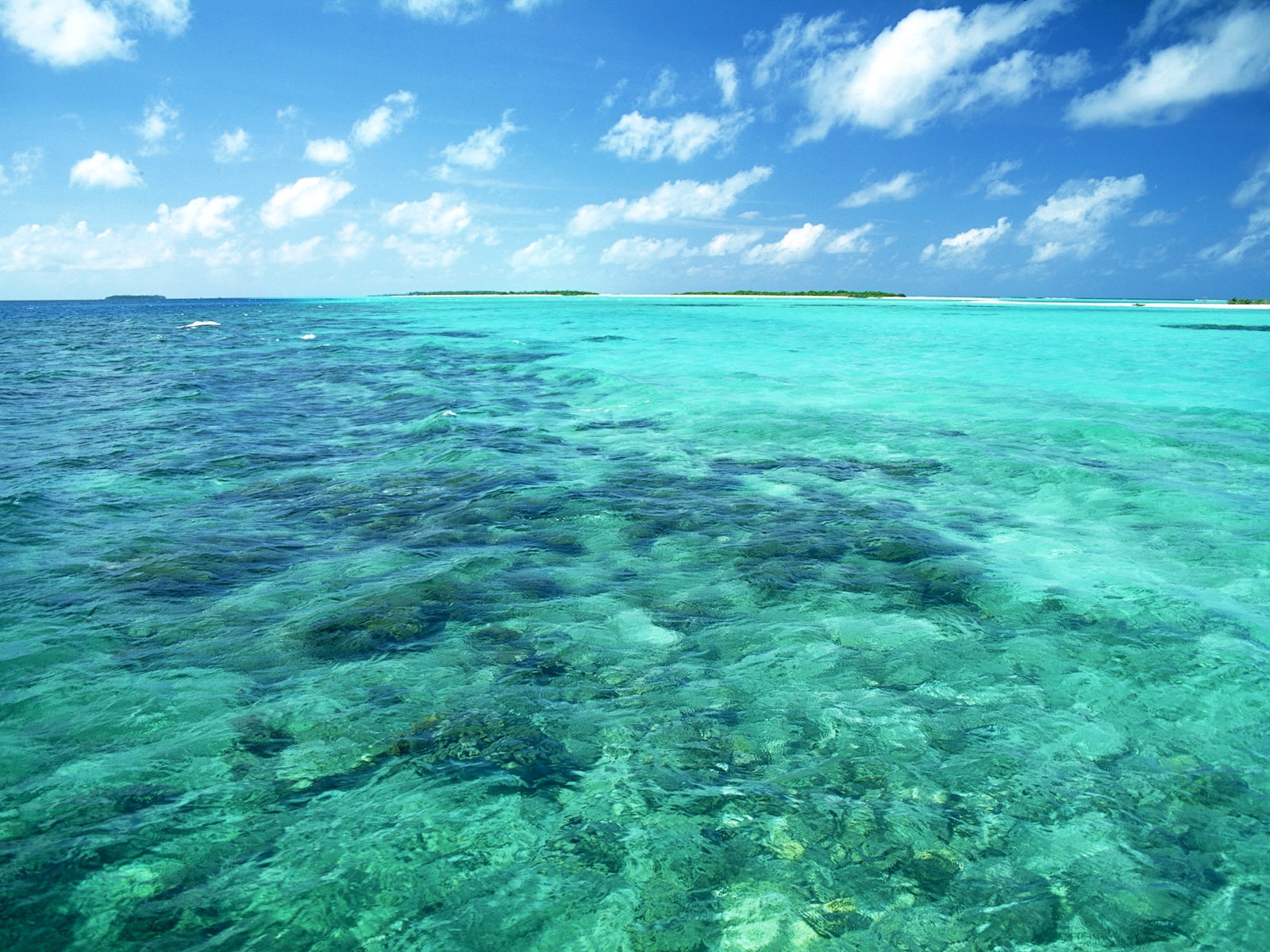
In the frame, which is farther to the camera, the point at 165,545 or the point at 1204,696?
the point at 165,545

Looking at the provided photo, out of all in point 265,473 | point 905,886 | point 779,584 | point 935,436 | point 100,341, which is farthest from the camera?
point 100,341

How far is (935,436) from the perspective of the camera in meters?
12.5

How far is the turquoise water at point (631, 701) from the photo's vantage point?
2846 mm

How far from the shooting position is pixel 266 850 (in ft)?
9.89

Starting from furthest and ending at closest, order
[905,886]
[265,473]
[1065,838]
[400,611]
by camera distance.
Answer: [265,473] < [400,611] < [1065,838] < [905,886]

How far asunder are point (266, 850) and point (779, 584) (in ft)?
13.4

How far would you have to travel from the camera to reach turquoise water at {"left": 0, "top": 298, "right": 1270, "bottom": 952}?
2846 millimetres

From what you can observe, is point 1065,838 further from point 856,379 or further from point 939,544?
point 856,379

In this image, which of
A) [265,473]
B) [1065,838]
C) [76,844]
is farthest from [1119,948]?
[265,473]

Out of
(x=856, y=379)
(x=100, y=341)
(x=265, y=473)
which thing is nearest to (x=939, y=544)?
(x=265, y=473)

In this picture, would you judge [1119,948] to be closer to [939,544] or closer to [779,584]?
[779,584]

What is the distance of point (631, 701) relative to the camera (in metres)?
4.27

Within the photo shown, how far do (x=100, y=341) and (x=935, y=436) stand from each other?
40670 mm

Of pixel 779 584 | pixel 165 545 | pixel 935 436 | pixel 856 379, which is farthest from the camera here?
pixel 856 379
